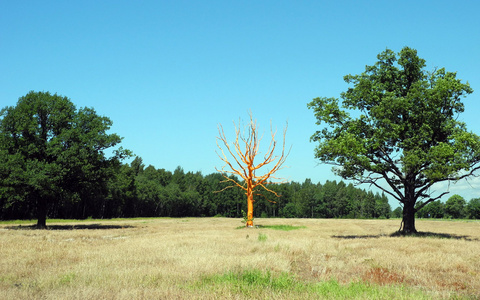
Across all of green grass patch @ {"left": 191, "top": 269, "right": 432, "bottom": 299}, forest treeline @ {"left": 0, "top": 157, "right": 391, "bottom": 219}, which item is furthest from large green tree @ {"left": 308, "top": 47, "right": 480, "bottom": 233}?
forest treeline @ {"left": 0, "top": 157, "right": 391, "bottom": 219}

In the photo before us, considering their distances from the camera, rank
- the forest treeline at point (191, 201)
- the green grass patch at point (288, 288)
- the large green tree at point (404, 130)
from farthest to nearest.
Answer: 1. the forest treeline at point (191, 201)
2. the large green tree at point (404, 130)
3. the green grass patch at point (288, 288)

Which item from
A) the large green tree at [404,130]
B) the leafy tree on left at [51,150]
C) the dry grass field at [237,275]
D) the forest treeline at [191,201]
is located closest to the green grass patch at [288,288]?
the dry grass field at [237,275]

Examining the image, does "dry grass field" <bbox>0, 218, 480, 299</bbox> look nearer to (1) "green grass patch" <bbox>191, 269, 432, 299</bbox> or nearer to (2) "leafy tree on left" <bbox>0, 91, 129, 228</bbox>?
(1) "green grass patch" <bbox>191, 269, 432, 299</bbox>

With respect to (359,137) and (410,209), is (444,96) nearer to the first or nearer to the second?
(359,137)

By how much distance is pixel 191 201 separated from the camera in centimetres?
13288

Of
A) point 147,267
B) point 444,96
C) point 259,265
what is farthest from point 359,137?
point 147,267

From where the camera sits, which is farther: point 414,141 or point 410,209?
point 410,209

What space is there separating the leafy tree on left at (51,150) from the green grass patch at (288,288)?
29.5 meters

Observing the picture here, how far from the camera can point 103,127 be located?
39.2m

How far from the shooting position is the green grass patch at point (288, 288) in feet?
24.5

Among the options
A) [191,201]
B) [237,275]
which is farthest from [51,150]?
[191,201]

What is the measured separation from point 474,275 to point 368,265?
319 centimetres

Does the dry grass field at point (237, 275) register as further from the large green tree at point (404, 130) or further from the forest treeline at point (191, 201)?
the forest treeline at point (191, 201)

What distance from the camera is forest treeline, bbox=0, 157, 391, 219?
9788 centimetres
